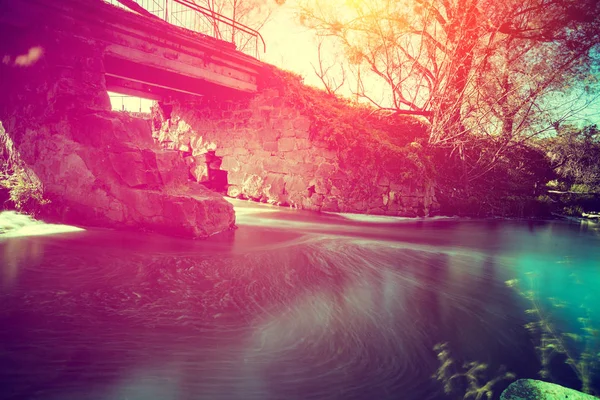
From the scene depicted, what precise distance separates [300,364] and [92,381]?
121cm

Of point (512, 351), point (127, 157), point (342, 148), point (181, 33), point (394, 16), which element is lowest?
point (512, 351)

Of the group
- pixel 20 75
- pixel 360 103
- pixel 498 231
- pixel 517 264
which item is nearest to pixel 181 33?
pixel 20 75

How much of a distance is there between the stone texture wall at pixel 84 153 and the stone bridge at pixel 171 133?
0.02 meters

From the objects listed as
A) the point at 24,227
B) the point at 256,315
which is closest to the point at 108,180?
the point at 24,227

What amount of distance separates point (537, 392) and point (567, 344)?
122 centimetres

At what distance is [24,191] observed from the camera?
240 inches

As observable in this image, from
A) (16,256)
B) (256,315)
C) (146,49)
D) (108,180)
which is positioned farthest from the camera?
(146,49)

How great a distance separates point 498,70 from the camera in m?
10.9

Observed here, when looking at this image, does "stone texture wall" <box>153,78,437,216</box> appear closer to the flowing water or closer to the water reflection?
the flowing water

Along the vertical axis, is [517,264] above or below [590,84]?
below

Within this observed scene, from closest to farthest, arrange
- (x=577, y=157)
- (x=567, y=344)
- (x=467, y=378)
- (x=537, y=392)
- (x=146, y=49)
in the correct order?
(x=537, y=392), (x=467, y=378), (x=567, y=344), (x=146, y=49), (x=577, y=157)

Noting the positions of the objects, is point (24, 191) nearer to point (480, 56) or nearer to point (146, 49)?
point (146, 49)

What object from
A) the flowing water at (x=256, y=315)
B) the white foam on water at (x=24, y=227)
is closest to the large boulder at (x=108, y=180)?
the white foam on water at (x=24, y=227)

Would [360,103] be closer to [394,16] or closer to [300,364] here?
[394,16]
